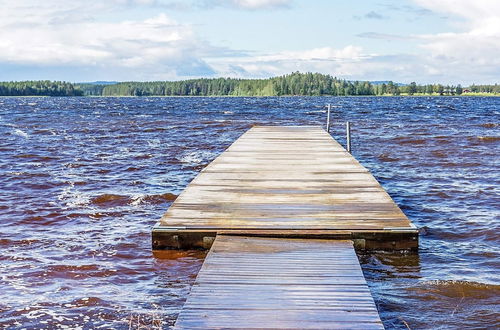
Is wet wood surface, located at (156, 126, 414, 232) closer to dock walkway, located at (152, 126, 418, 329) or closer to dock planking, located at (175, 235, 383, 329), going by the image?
dock walkway, located at (152, 126, 418, 329)

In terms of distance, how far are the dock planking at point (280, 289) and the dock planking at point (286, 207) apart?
445 mm

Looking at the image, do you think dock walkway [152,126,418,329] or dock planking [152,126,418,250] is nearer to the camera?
dock walkway [152,126,418,329]

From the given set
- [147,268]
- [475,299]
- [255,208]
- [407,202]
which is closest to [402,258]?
[475,299]

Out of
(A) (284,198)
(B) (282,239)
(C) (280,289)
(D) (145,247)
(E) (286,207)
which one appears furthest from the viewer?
(A) (284,198)

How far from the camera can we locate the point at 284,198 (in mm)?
10641

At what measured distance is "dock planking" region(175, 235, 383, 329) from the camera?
5.54m

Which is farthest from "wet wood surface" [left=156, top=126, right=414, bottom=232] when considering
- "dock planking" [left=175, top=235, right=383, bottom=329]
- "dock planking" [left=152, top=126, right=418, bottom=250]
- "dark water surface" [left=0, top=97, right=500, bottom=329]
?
"dock planking" [left=175, top=235, right=383, bottom=329]

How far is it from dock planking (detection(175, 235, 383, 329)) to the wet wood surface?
799mm

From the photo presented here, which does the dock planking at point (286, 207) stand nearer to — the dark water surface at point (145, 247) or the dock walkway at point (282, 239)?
the dock walkway at point (282, 239)

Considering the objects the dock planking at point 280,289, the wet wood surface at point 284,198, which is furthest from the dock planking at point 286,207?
the dock planking at point 280,289

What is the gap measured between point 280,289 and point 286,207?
A: 12.0ft

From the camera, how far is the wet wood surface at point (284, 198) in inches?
353

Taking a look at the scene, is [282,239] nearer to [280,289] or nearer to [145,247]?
[280,289]

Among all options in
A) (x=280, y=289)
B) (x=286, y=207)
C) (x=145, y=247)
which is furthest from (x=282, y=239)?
(x=145, y=247)
